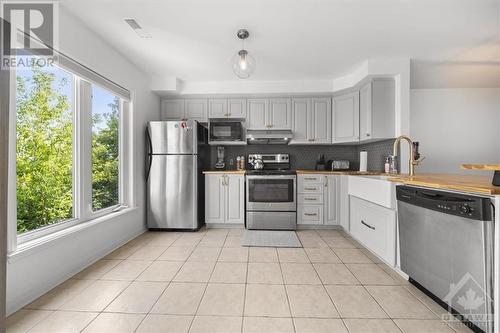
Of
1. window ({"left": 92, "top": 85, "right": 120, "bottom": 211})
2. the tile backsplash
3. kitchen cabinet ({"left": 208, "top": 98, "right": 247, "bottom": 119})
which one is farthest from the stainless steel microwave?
window ({"left": 92, "top": 85, "right": 120, "bottom": 211})

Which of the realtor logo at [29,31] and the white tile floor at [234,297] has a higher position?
the realtor logo at [29,31]

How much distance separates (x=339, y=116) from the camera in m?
3.65

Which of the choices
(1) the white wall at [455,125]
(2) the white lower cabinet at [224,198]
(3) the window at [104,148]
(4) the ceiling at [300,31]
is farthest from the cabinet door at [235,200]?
(1) the white wall at [455,125]

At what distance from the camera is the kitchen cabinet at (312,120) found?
3766 mm

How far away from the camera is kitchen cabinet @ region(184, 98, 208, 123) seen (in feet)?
12.6

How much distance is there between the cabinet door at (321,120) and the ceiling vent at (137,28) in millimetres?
2607

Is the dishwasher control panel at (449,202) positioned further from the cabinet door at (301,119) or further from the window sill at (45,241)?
the window sill at (45,241)

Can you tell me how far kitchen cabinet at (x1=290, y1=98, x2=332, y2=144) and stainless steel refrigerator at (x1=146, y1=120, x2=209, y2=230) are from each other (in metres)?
1.69

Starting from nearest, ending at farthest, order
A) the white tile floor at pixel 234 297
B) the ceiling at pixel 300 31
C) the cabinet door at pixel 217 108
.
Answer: the white tile floor at pixel 234 297
the ceiling at pixel 300 31
the cabinet door at pixel 217 108

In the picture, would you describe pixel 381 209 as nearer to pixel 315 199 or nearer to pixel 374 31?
pixel 315 199

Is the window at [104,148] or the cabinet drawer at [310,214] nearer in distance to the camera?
the window at [104,148]

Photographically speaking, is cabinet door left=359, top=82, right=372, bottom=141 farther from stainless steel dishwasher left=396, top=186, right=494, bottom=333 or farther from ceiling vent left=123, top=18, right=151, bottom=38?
ceiling vent left=123, top=18, right=151, bottom=38

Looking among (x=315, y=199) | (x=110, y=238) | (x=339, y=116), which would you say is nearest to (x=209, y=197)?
(x=110, y=238)

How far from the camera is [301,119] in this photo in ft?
12.4
